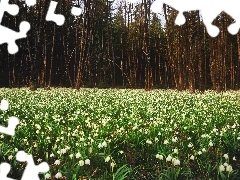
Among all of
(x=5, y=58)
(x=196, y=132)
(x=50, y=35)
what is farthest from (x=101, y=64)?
Result: (x=196, y=132)

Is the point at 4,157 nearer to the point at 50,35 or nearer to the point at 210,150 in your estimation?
the point at 210,150

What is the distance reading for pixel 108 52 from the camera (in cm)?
4972

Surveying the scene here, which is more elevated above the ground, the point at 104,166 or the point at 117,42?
the point at 117,42

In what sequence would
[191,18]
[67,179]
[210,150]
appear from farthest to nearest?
[191,18] < [210,150] < [67,179]

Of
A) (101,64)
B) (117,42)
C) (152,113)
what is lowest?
(152,113)

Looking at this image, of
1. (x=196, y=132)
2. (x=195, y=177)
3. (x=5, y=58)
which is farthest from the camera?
(x=5, y=58)

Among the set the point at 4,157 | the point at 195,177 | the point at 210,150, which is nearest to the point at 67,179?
the point at 4,157

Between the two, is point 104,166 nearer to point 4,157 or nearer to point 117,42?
point 4,157

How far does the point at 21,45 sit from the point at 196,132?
140ft

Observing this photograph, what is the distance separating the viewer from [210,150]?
7.89 metres

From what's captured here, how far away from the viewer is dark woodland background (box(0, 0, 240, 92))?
2997 centimetres

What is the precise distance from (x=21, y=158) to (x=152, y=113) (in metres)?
6.50

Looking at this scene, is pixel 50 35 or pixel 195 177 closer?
pixel 195 177

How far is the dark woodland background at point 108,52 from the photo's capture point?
30.0 m
